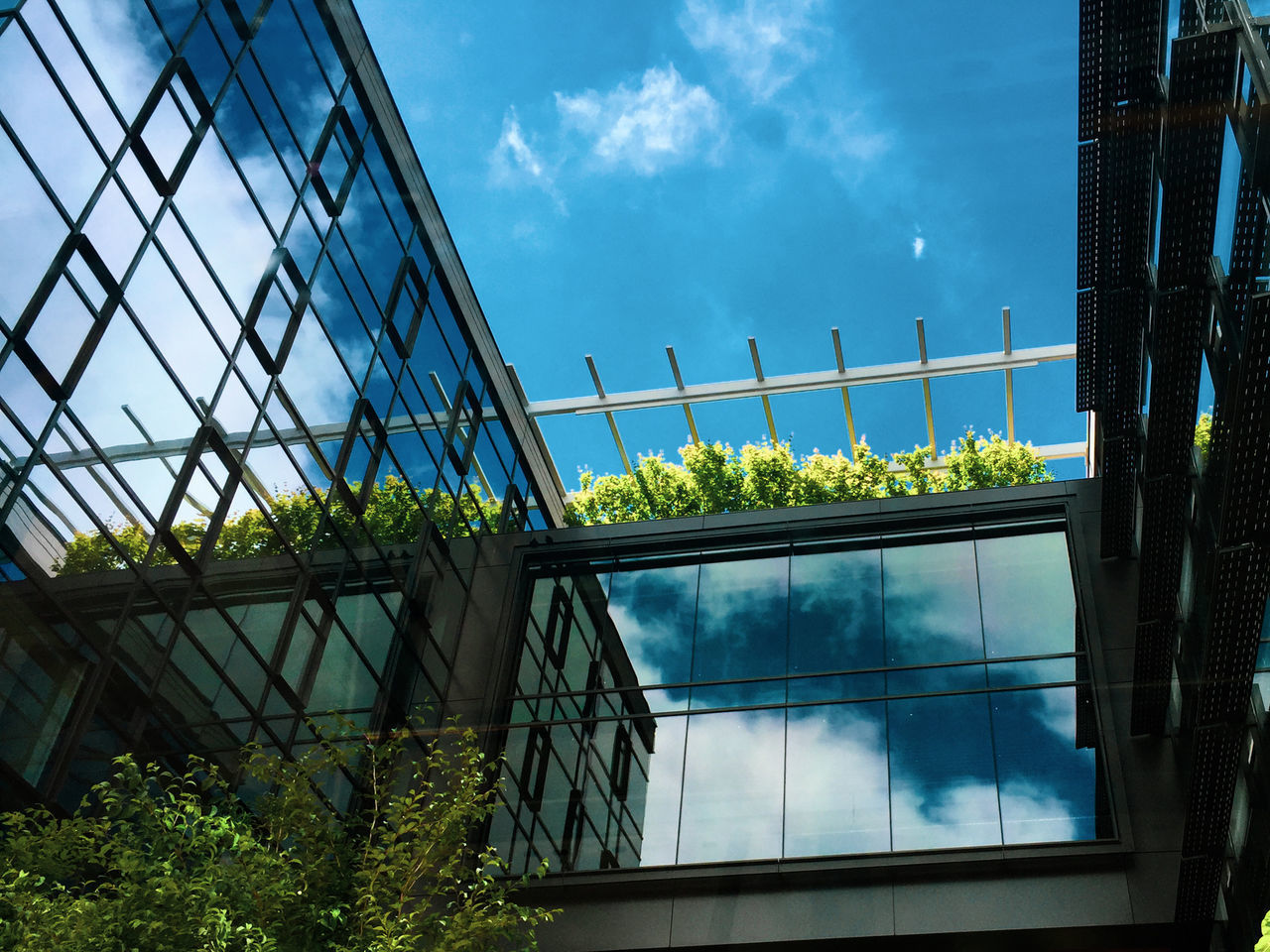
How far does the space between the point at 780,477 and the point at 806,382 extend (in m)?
5.31

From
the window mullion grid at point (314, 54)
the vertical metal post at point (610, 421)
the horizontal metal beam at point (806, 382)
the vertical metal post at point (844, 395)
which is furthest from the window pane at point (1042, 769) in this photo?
the vertical metal post at point (610, 421)

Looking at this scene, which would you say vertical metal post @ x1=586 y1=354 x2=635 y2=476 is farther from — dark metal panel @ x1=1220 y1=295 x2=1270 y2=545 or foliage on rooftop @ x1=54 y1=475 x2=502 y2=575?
dark metal panel @ x1=1220 y1=295 x2=1270 y2=545

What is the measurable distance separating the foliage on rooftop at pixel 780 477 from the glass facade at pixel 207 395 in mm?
15752

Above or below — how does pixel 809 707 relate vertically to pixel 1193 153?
below

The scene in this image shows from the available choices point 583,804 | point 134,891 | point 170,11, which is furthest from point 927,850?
point 170,11

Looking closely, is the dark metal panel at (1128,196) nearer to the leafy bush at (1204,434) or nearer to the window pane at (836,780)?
the leafy bush at (1204,434)

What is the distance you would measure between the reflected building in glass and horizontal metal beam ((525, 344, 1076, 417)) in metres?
8.81

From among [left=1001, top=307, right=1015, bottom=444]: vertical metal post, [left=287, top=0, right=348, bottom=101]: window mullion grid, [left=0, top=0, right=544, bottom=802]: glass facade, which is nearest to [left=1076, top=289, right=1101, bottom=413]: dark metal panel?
[left=0, top=0, right=544, bottom=802]: glass facade

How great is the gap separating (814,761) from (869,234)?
3857 cm

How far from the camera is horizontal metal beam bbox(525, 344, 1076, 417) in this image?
31359 millimetres

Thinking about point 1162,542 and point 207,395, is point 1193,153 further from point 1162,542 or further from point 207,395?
point 207,395

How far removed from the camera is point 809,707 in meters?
19.2

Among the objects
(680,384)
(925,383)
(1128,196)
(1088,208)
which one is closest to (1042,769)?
(1088,208)

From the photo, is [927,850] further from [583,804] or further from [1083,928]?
[583,804]
